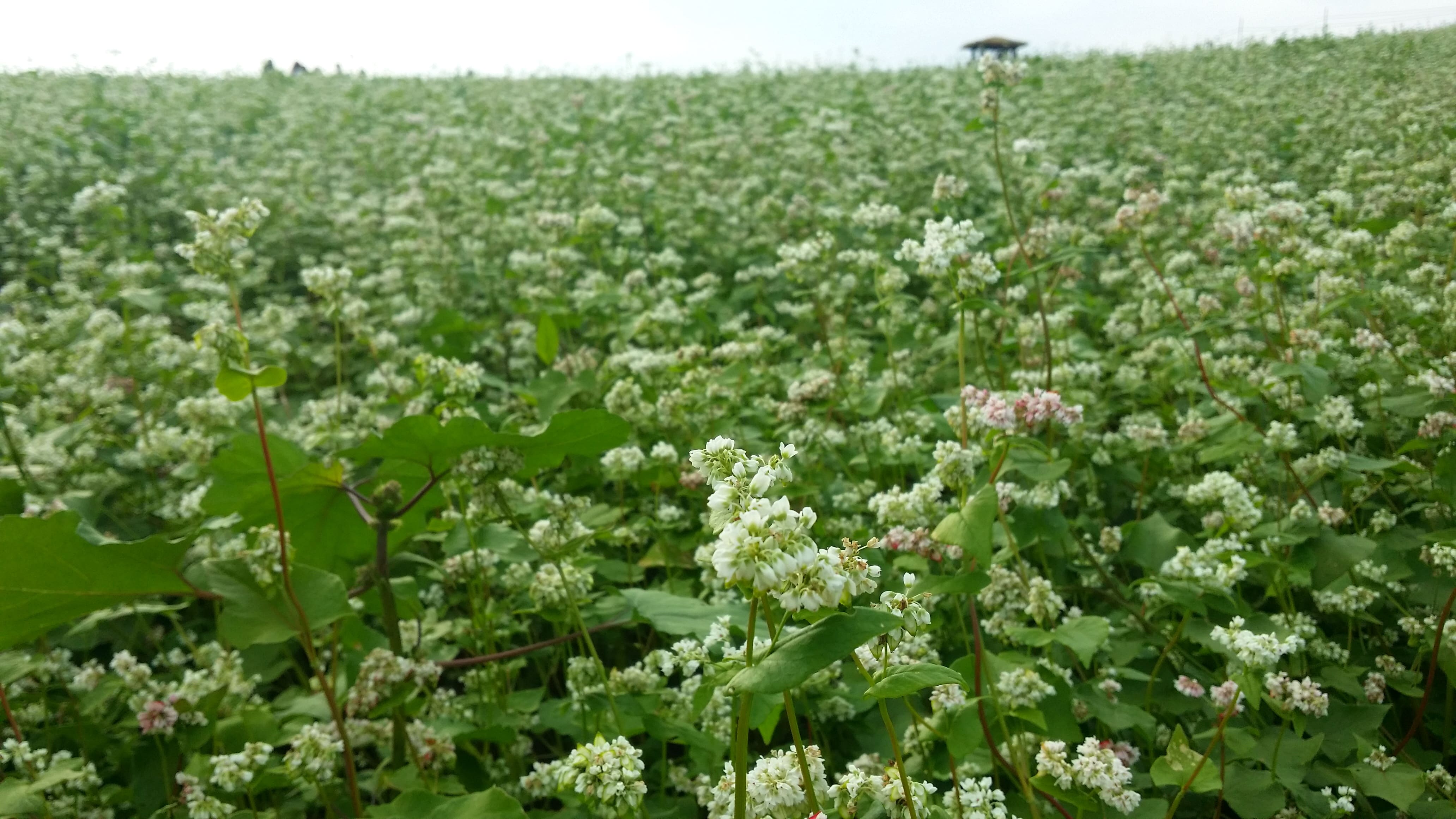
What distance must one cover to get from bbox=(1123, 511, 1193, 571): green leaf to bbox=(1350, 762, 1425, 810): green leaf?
83 centimetres

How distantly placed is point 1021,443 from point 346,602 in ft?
5.66

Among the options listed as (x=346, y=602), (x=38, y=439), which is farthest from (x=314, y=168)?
(x=346, y=602)

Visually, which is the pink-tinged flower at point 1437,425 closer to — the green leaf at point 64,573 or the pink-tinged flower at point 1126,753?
the pink-tinged flower at point 1126,753

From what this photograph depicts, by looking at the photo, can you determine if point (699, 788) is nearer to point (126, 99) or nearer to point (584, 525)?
point (584, 525)

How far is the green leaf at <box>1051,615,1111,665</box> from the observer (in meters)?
2.26

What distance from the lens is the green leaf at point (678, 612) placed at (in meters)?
2.43

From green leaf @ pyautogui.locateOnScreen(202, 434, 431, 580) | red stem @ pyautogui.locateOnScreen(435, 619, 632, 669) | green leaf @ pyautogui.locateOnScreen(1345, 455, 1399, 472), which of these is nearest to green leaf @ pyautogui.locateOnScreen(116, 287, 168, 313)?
green leaf @ pyautogui.locateOnScreen(202, 434, 431, 580)

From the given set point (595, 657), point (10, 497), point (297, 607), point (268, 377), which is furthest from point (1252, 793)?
point (10, 497)

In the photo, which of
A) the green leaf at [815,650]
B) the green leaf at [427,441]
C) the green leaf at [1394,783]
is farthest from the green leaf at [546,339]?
the green leaf at [1394,783]

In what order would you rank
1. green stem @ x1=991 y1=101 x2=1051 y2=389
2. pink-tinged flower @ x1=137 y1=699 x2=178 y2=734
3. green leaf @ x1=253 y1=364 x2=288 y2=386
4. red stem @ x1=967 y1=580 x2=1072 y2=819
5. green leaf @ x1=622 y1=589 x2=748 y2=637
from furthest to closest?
green stem @ x1=991 y1=101 x2=1051 y2=389 < pink-tinged flower @ x1=137 y1=699 x2=178 y2=734 < green leaf @ x1=622 y1=589 x2=748 y2=637 < red stem @ x1=967 y1=580 x2=1072 y2=819 < green leaf @ x1=253 y1=364 x2=288 y2=386

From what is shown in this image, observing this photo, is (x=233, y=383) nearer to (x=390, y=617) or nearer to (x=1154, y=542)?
(x=390, y=617)

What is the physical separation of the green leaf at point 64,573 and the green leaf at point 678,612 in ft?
3.93

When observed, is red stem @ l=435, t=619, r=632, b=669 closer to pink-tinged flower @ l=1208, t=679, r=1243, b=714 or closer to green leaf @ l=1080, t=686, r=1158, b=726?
green leaf @ l=1080, t=686, r=1158, b=726

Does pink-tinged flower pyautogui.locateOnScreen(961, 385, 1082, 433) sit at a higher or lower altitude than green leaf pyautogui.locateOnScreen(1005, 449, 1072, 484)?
higher
